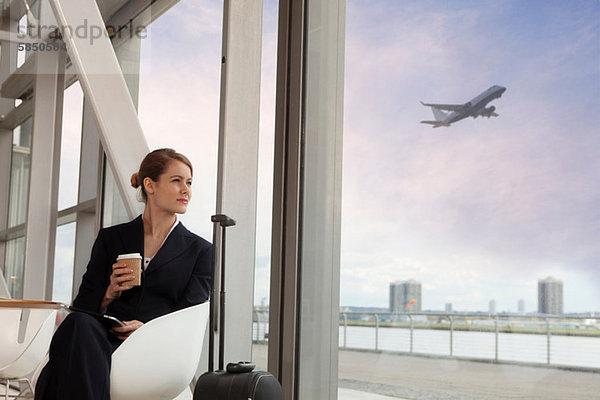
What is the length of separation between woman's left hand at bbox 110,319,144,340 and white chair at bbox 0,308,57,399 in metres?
1.65

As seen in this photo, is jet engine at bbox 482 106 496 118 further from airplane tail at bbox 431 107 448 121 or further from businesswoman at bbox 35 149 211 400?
businesswoman at bbox 35 149 211 400

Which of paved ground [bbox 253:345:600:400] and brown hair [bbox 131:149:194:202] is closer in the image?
paved ground [bbox 253:345:600:400]

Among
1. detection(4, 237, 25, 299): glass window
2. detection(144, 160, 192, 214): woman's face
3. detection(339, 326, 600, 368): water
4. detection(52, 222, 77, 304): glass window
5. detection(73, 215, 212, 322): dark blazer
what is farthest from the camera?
detection(4, 237, 25, 299): glass window

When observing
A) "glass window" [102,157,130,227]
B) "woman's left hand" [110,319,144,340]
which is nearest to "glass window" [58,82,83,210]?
"glass window" [102,157,130,227]

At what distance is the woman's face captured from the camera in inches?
131

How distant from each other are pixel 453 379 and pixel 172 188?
58.4 inches

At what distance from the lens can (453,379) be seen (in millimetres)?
2693

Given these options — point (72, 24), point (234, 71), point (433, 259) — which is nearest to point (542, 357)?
point (433, 259)

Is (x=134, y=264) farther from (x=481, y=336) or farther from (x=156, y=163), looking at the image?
(x=481, y=336)

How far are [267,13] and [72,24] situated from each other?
38.2 inches

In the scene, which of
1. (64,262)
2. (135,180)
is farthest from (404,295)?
(64,262)

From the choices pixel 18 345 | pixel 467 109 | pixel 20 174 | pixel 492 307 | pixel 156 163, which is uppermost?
pixel 20 174

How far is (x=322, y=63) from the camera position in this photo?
3.36 metres

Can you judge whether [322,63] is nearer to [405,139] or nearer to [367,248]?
[405,139]
